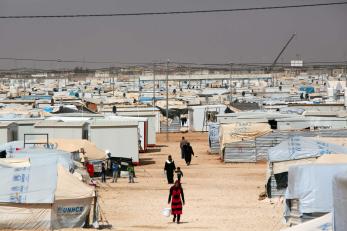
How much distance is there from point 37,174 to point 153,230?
2842 mm

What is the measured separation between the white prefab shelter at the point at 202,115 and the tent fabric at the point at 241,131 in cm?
2011

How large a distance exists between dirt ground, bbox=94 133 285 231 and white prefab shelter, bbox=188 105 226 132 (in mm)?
18824

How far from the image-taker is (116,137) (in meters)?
32.3

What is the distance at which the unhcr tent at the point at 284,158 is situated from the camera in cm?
2267

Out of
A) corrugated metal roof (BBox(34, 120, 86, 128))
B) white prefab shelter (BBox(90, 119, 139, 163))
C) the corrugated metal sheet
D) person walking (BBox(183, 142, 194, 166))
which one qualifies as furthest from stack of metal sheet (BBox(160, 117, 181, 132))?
white prefab shelter (BBox(90, 119, 139, 163))

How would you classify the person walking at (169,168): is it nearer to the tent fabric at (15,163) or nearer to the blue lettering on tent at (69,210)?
the tent fabric at (15,163)

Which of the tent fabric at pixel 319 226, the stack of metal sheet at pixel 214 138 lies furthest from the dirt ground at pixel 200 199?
the tent fabric at pixel 319 226

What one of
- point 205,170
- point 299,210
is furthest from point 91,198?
point 205,170

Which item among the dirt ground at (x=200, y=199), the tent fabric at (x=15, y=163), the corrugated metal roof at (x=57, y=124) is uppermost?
the corrugated metal roof at (x=57, y=124)

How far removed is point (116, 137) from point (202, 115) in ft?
83.2

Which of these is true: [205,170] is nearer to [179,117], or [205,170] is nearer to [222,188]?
[222,188]

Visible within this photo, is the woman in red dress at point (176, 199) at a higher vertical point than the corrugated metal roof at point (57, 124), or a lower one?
lower

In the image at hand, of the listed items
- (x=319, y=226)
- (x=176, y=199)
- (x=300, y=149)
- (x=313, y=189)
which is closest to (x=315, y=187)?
(x=313, y=189)

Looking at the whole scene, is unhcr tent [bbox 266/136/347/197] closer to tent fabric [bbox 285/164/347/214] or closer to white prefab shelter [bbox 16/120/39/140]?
tent fabric [bbox 285/164/347/214]
